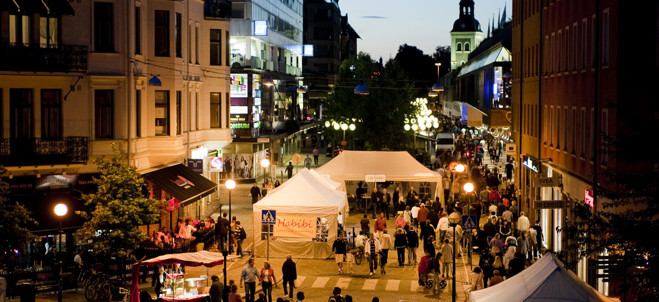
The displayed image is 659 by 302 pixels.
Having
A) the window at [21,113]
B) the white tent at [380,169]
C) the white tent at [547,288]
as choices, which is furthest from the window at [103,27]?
the white tent at [547,288]

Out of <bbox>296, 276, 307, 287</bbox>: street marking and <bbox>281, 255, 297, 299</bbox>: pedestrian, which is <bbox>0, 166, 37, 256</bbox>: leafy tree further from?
<bbox>296, 276, 307, 287</bbox>: street marking

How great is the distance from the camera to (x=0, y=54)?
91.8 feet

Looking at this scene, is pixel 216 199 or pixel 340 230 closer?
pixel 340 230

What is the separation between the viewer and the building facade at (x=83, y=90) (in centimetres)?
2836

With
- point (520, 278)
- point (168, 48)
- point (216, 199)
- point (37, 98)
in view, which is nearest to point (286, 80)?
point (216, 199)

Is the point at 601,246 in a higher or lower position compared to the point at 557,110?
lower

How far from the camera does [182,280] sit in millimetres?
24562

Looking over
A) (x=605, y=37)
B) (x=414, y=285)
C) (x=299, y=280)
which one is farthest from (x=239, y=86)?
(x=605, y=37)

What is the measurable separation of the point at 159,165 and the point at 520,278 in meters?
20.8

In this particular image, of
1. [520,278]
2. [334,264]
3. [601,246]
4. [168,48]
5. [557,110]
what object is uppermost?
[168,48]

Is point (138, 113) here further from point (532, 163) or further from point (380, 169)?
point (532, 163)

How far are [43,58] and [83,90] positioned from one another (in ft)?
6.37

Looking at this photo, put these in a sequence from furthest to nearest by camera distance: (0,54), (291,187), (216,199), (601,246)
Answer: (216,199) → (291,187) → (0,54) → (601,246)

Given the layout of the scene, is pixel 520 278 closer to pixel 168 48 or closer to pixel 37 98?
pixel 37 98
